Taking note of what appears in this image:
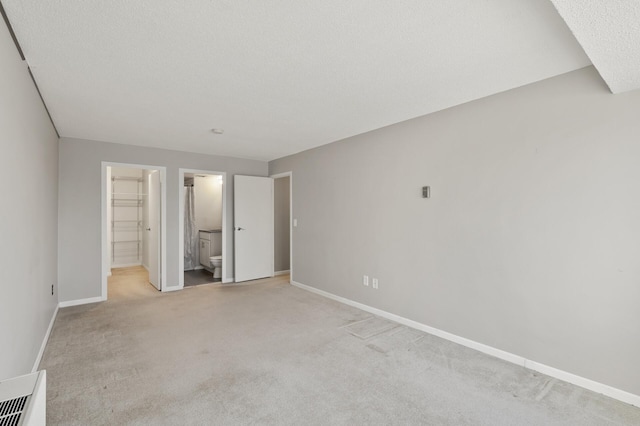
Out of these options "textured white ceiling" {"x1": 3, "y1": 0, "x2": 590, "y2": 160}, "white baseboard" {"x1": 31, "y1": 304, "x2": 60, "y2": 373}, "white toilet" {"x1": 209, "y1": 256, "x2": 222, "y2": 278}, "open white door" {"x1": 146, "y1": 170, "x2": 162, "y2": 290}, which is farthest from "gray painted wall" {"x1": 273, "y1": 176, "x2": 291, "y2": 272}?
"white baseboard" {"x1": 31, "y1": 304, "x2": 60, "y2": 373}

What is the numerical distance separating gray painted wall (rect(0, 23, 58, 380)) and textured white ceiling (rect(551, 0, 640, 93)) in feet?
9.19

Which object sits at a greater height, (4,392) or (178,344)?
(4,392)

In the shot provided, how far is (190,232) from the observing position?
7.12 meters

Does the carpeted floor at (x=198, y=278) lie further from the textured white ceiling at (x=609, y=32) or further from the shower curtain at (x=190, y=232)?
the textured white ceiling at (x=609, y=32)

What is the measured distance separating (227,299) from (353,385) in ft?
8.85

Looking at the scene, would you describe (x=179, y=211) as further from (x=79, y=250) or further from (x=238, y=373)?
(x=238, y=373)

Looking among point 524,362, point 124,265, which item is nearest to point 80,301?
point 124,265

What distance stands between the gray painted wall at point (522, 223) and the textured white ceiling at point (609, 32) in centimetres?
40

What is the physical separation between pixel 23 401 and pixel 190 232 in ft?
21.0

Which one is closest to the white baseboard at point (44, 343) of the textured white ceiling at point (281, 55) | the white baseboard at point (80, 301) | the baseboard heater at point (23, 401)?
the white baseboard at point (80, 301)

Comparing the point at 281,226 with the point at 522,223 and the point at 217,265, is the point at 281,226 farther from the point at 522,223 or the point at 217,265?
the point at 522,223

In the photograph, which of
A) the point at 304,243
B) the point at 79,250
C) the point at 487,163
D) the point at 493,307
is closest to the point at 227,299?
the point at 304,243

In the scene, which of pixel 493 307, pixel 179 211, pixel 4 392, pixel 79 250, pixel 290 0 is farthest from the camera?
pixel 179 211

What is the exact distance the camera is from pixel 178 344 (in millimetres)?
2910
